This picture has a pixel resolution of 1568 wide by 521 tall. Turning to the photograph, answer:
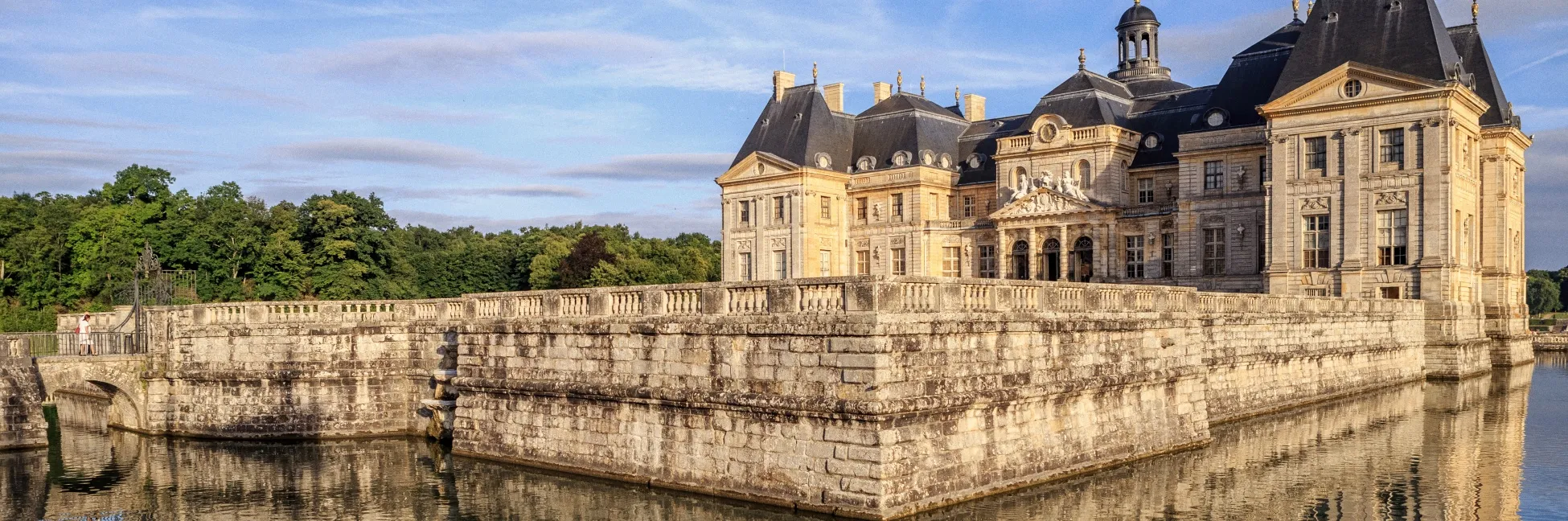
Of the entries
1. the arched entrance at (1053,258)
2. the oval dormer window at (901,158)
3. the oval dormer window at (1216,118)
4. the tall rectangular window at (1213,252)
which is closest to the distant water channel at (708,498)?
the tall rectangular window at (1213,252)

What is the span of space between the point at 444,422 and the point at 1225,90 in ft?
118

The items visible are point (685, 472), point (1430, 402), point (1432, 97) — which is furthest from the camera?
point (1432, 97)

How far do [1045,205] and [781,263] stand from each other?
12629mm

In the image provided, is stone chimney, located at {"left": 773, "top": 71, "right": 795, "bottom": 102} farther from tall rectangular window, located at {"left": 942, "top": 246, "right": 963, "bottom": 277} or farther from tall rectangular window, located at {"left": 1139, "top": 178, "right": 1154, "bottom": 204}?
tall rectangular window, located at {"left": 1139, "top": 178, "right": 1154, "bottom": 204}

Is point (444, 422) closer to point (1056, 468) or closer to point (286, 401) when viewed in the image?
point (286, 401)

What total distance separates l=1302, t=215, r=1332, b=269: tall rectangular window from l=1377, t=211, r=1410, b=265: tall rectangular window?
161cm

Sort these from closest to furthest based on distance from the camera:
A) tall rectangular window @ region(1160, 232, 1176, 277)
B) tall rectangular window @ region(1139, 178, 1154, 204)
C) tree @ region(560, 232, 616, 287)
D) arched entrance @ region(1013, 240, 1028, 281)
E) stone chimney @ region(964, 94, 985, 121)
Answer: tall rectangular window @ region(1160, 232, 1176, 277)
tall rectangular window @ region(1139, 178, 1154, 204)
arched entrance @ region(1013, 240, 1028, 281)
stone chimney @ region(964, 94, 985, 121)
tree @ region(560, 232, 616, 287)

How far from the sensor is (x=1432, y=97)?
40.4 meters

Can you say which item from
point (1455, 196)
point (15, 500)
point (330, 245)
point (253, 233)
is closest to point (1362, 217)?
point (1455, 196)

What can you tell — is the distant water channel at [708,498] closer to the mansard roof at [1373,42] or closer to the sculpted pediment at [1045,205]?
the mansard roof at [1373,42]

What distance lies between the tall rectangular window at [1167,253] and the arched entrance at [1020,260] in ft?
19.5

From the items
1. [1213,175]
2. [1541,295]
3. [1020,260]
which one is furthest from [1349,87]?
[1541,295]

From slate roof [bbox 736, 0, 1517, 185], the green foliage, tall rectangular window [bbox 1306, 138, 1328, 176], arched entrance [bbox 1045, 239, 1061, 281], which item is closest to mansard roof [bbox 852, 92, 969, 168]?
slate roof [bbox 736, 0, 1517, 185]

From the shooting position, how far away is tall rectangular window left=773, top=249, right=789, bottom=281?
58.7m
